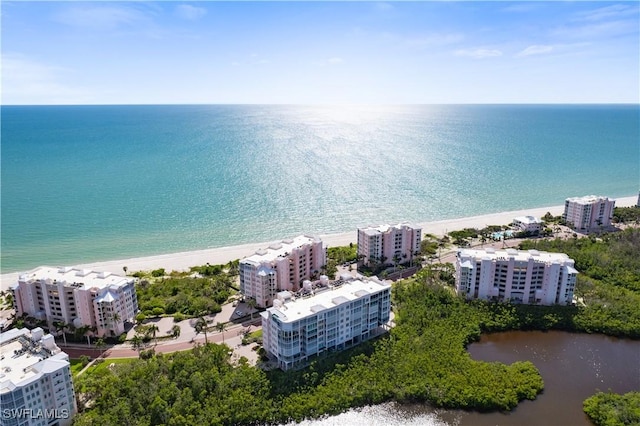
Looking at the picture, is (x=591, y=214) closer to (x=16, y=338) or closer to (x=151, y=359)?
(x=151, y=359)

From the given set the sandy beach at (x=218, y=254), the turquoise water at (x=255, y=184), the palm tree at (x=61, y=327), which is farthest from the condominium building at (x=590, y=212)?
the palm tree at (x=61, y=327)

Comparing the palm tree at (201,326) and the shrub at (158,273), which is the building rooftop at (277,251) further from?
the shrub at (158,273)

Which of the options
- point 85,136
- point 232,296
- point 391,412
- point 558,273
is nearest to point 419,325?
point 391,412

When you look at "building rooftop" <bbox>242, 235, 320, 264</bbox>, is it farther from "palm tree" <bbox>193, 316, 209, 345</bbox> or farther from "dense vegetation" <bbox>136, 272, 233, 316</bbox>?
"palm tree" <bbox>193, 316, 209, 345</bbox>

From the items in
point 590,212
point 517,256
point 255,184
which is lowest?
point 255,184

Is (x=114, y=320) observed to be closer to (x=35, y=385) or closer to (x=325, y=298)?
(x=35, y=385)

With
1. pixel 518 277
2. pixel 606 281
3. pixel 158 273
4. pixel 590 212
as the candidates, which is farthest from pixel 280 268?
pixel 590 212
